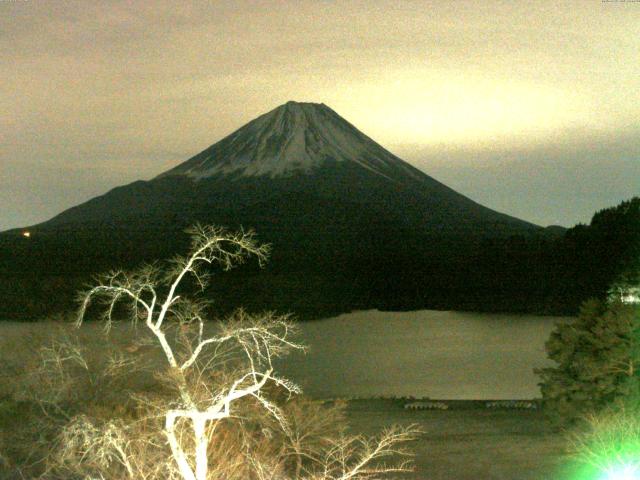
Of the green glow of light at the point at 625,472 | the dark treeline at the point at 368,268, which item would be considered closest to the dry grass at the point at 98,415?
the green glow of light at the point at 625,472

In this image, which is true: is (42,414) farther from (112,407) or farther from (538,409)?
(538,409)

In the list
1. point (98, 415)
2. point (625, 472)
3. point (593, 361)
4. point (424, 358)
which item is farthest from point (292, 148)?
point (625, 472)

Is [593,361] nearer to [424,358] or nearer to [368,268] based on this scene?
[424,358]

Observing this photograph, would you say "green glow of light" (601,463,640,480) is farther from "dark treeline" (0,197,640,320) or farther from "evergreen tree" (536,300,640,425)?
"dark treeline" (0,197,640,320)

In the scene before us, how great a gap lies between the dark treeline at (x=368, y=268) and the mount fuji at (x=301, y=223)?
0.66 ft

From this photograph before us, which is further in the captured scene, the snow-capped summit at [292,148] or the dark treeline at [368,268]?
the snow-capped summit at [292,148]

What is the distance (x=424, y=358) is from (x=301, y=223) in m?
50.8

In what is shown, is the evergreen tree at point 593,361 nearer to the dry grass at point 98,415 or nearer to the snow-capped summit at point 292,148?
the dry grass at point 98,415

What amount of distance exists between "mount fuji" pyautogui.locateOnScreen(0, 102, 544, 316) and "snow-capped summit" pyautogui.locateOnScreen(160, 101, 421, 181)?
16 centimetres

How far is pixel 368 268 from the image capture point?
82.2 meters

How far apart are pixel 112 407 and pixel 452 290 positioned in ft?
202

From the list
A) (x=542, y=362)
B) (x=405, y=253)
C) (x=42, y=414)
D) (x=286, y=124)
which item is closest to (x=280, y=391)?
(x=42, y=414)

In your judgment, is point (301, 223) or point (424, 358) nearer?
point (424, 358)

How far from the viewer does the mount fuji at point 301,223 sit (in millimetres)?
71375
